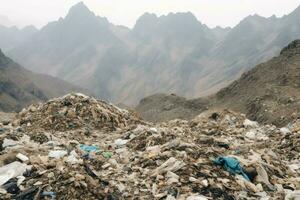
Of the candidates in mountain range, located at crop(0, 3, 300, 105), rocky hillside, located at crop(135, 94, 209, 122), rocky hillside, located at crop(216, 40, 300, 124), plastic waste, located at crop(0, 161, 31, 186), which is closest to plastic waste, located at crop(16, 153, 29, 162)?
plastic waste, located at crop(0, 161, 31, 186)

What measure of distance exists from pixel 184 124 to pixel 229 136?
3972mm

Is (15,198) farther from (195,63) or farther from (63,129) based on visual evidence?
(195,63)

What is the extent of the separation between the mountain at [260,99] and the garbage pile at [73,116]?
11.6 metres

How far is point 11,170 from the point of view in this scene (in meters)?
8.18

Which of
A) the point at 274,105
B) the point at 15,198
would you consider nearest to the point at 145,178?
the point at 15,198

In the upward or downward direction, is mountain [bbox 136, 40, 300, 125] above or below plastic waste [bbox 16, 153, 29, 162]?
above

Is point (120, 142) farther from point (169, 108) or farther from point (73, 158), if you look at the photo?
point (169, 108)

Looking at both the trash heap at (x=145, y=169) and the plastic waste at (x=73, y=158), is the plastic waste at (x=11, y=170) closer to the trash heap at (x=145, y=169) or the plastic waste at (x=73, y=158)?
the trash heap at (x=145, y=169)

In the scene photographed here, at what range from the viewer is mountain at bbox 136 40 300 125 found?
29.8 metres

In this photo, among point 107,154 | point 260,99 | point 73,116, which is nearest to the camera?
point 107,154

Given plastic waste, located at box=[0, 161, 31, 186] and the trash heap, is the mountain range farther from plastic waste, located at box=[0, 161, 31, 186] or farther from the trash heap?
plastic waste, located at box=[0, 161, 31, 186]

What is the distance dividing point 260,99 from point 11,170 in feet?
94.2

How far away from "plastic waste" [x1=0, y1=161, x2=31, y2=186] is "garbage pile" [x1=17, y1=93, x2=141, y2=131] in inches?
239

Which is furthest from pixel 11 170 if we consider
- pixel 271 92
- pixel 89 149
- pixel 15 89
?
pixel 15 89
